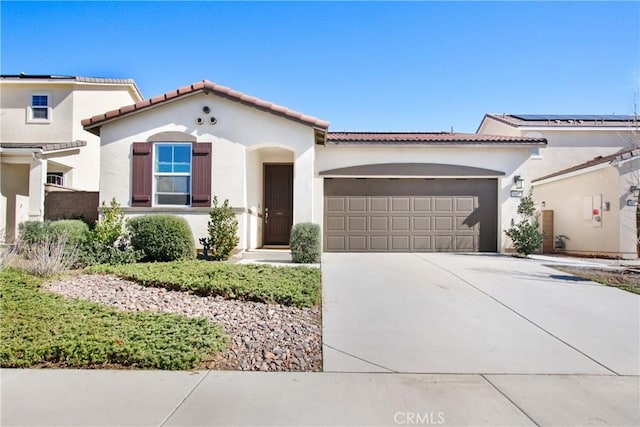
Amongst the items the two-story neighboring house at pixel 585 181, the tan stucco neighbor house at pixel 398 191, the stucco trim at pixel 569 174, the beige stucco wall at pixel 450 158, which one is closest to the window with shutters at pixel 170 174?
the tan stucco neighbor house at pixel 398 191

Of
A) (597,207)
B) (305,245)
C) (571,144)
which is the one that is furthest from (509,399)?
(571,144)

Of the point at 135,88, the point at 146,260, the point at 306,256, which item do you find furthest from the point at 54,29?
the point at 135,88

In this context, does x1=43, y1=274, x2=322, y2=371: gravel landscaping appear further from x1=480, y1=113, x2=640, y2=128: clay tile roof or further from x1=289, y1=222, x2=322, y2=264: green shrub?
x1=480, y1=113, x2=640, y2=128: clay tile roof

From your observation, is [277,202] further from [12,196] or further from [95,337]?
[12,196]

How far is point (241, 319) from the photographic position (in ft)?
17.3

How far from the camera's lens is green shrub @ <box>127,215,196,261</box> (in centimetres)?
896

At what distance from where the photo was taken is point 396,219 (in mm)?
12508

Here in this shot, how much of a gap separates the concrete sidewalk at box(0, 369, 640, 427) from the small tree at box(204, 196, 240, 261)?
18.4 feet

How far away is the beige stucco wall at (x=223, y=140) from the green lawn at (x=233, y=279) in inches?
110

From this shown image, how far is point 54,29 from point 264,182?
6580mm

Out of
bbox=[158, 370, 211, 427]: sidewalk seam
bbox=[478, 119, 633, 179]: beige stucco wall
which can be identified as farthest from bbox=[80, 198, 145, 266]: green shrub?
bbox=[478, 119, 633, 179]: beige stucco wall

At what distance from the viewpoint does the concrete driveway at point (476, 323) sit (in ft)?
14.0

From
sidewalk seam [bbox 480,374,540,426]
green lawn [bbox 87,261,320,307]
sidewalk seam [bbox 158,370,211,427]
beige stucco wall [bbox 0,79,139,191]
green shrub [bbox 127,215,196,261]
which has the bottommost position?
sidewalk seam [bbox 480,374,540,426]

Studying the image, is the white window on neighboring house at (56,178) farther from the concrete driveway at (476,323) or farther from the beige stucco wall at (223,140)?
the concrete driveway at (476,323)
